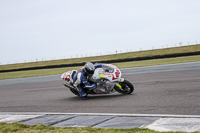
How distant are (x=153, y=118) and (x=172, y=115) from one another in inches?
18.3

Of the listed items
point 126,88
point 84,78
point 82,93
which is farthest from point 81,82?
point 126,88

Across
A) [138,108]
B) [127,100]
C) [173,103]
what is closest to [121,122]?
[138,108]

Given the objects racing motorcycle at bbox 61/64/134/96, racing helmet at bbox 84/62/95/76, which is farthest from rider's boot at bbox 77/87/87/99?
racing helmet at bbox 84/62/95/76

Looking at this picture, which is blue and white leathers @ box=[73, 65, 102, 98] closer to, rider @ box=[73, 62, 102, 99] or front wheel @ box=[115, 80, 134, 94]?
rider @ box=[73, 62, 102, 99]

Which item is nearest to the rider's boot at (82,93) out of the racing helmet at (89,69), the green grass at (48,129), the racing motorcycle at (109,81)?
the racing motorcycle at (109,81)

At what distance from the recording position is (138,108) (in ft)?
23.8

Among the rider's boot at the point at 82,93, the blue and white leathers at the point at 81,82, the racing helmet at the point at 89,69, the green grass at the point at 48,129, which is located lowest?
the green grass at the point at 48,129

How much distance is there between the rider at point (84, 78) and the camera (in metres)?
10.1

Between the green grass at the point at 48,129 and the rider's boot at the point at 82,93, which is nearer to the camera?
the green grass at the point at 48,129

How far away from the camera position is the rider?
33.2 feet

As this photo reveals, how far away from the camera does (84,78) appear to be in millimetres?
10227

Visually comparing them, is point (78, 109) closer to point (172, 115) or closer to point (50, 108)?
point (50, 108)

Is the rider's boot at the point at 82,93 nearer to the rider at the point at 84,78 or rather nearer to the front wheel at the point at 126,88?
the rider at the point at 84,78

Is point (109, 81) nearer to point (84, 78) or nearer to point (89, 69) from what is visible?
point (89, 69)
